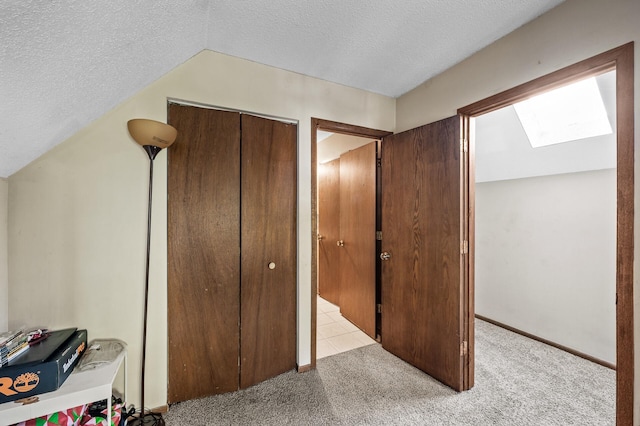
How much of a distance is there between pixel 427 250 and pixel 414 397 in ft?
3.53

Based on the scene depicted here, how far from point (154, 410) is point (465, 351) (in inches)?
85.9

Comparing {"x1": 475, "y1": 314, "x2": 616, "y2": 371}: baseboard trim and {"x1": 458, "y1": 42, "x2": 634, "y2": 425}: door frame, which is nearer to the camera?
{"x1": 458, "y1": 42, "x2": 634, "y2": 425}: door frame

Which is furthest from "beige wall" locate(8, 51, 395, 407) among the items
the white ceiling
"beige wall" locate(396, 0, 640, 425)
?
the white ceiling

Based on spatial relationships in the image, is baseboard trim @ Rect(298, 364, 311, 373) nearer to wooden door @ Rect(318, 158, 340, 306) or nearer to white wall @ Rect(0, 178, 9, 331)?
wooden door @ Rect(318, 158, 340, 306)

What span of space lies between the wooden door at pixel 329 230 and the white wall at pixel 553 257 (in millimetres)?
1803

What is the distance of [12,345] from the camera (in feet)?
3.76

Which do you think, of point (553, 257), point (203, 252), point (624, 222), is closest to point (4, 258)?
point (203, 252)

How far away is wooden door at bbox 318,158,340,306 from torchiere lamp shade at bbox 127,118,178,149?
2273 millimetres

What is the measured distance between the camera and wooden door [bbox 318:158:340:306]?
3.46 metres

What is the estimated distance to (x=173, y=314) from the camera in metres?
1.66

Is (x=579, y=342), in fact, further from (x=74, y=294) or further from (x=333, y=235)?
(x=74, y=294)

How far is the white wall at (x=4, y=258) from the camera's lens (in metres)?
1.28

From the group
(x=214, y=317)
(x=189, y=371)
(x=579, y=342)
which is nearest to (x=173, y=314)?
(x=214, y=317)

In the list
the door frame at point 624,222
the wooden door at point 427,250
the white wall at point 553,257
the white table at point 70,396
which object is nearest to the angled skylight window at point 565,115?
the white wall at point 553,257
